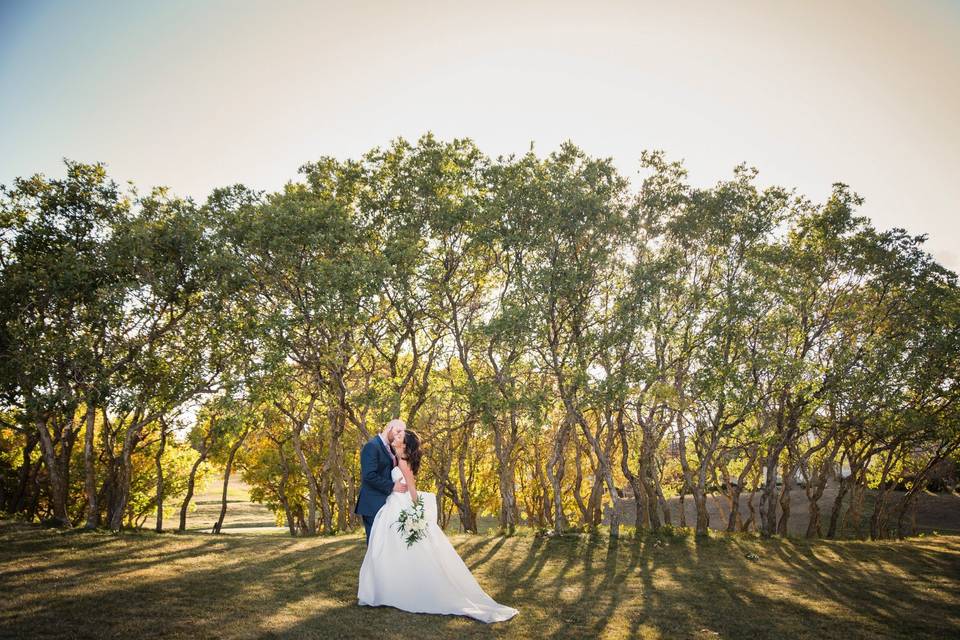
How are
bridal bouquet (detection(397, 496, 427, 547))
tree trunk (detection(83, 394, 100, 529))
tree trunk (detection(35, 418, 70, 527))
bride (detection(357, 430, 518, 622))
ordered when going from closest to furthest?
bride (detection(357, 430, 518, 622)) < bridal bouquet (detection(397, 496, 427, 547)) < tree trunk (detection(35, 418, 70, 527)) < tree trunk (detection(83, 394, 100, 529))

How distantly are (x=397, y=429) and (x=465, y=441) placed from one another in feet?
58.1

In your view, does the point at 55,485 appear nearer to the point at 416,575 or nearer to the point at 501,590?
the point at 416,575

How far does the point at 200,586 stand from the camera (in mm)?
10164

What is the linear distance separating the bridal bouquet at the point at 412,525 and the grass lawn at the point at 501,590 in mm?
1195

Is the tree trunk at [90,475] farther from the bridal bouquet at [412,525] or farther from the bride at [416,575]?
the bridal bouquet at [412,525]

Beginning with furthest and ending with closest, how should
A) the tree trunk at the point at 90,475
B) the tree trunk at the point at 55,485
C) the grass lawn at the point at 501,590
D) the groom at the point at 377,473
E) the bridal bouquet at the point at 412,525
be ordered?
the tree trunk at the point at 90,475
the tree trunk at the point at 55,485
the groom at the point at 377,473
the bridal bouquet at the point at 412,525
the grass lawn at the point at 501,590

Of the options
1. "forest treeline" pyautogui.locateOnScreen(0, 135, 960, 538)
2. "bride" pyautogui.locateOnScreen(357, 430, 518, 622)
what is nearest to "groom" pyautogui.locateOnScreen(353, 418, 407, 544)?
"bride" pyautogui.locateOnScreen(357, 430, 518, 622)

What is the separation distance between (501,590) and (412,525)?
3567 mm

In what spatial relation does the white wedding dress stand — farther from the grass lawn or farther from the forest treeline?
the forest treeline

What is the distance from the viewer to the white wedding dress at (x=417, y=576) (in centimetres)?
894

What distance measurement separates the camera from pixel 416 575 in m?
9.12

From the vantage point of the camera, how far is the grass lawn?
7.97m

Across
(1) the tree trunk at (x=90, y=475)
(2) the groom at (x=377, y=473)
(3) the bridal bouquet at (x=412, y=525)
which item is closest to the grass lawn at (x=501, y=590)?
(3) the bridal bouquet at (x=412, y=525)

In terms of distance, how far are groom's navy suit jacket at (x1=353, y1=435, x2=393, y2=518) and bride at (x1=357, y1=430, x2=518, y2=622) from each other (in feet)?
0.61
